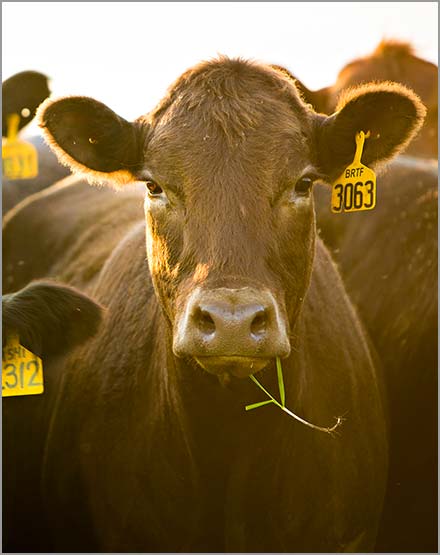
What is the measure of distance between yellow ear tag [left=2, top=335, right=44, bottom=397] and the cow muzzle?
119 centimetres

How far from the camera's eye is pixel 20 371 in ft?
14.2

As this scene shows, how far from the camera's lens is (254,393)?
153 inches

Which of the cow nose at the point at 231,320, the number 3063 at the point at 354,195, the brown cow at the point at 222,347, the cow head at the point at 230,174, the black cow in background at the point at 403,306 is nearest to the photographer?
the cow nose at the point at 231,320

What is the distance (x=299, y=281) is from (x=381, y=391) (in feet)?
5.88

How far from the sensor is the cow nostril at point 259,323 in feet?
10.5

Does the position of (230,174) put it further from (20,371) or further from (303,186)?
(20,371)

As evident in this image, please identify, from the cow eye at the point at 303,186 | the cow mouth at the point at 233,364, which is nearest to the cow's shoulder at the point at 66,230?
the cow eye at the point at 303,186

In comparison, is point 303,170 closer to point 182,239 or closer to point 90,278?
point 182,239

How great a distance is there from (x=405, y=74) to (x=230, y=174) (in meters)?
5.22

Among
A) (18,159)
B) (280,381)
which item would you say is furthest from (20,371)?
(18,159)

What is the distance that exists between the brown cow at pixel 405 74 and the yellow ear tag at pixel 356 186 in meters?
3.84

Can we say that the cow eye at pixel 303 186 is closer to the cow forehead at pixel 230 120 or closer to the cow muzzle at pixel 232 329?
the cow forehead at pixel 230 120

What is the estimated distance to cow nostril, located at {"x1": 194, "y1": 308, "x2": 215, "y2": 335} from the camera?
322 centimetres

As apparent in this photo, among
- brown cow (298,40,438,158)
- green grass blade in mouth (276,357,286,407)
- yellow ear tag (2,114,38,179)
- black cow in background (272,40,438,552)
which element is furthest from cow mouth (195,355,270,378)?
brown cow (298,40,438,158)
